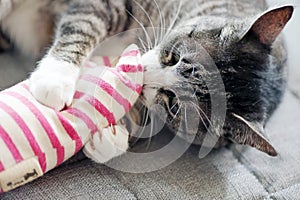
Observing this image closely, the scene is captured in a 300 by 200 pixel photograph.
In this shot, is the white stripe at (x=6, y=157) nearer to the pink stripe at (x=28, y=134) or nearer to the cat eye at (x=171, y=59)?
the pink stripe at (x=28, y=134)

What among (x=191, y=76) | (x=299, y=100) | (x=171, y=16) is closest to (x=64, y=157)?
(x=191, y=76)

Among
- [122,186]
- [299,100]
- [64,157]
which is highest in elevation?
[64,157]

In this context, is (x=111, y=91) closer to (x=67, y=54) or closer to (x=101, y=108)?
(x=101, y=108)

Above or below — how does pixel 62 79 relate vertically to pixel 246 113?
above

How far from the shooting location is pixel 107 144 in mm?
966

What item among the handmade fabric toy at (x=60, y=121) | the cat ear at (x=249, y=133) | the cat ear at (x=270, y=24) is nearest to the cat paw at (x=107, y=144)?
the handmade fabric toy at (x=60, y=121)

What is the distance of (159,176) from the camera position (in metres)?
1.03

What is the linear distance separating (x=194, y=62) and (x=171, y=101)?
101 mm

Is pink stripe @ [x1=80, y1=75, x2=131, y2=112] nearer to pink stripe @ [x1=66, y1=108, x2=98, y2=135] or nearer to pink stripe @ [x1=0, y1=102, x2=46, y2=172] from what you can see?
pink stripe @ [x1=66, y1=108, x2=98, y2=135]

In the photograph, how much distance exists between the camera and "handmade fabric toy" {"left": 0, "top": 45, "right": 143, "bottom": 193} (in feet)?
2.75

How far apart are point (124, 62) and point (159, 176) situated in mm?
262

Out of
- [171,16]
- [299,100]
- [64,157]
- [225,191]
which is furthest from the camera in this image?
[299,100]

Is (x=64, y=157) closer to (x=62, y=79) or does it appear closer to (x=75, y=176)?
(x=75, y=176)

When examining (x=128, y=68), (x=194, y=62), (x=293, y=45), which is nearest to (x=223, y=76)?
(x=194, y=62)
